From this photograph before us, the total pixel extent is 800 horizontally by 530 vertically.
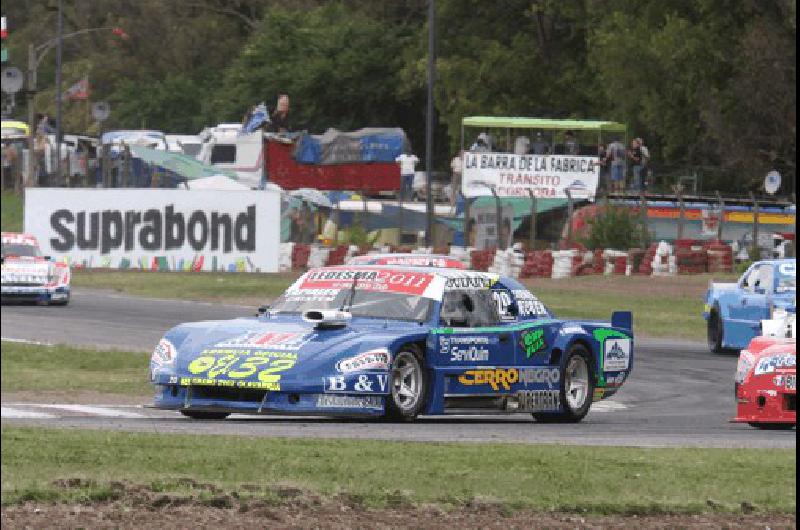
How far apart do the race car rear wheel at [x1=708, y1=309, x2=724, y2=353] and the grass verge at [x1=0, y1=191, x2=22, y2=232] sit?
119 ft

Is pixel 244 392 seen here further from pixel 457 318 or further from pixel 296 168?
pixel 296 168

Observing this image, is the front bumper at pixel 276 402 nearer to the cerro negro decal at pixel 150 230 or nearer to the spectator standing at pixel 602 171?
the cerro negro decal at pixel 150 230

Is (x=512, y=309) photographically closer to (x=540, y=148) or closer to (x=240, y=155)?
(x=540, y=148)

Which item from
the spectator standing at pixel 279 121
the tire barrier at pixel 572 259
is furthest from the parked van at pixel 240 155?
the tire barrier at pixel 572 259

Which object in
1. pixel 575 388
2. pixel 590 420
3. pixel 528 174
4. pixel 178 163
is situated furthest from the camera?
pixel 178 163

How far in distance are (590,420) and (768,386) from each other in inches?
70.8

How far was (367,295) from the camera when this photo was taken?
54.1 ft

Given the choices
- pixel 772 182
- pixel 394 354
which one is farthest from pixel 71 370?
pixel 772 182

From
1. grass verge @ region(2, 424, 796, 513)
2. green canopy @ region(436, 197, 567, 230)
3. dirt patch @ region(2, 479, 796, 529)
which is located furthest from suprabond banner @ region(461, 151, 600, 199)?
dirt patch @ region(2, 479, 796, 529)

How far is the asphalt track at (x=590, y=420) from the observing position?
14.7 metres

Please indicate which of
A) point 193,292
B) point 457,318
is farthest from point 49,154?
point 457,318

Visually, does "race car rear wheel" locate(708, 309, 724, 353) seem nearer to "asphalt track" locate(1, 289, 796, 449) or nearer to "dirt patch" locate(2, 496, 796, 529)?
"asphalt track" locate(1, 289, 796, 449)

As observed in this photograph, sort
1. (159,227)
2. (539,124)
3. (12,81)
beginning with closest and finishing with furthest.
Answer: (12,81)
(159,227)
(539,124)

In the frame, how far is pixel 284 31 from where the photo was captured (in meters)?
79.2
